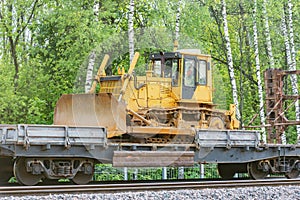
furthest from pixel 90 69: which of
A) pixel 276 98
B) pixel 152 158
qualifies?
pixel 152 158

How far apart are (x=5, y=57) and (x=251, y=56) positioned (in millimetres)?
12653

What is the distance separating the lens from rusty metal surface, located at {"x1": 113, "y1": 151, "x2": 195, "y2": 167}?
1597 cm

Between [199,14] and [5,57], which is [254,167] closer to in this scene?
[199,14]

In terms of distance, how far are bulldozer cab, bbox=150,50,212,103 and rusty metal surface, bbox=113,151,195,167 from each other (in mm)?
1807

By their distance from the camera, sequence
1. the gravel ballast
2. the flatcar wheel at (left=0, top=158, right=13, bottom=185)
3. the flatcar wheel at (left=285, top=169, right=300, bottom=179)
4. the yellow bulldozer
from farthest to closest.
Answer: the flatcar wheel at (left=285, top=169, right=300, bottom=179) → the yellow bulldozer → the flatcar wheel at (left=0, top=158, right=13, bottom=185) → the gravel ballast

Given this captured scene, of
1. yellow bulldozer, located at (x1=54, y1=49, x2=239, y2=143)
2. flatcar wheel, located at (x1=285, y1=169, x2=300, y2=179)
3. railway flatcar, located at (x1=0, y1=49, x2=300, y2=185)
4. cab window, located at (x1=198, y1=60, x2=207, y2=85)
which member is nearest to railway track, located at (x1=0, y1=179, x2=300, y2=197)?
railway flatcar, located at (x1=0, y1=49, x2=300, y2=185)

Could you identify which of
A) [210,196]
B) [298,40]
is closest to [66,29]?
[298,40]

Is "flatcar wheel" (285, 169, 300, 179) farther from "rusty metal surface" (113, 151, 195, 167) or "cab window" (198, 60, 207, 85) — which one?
"cab window" (198, 60, 207, 85)

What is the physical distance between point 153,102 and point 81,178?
10.8 feet

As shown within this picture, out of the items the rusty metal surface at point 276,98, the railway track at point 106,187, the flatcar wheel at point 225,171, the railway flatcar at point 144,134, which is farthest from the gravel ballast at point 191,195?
the rusty metal surface at point 276,98

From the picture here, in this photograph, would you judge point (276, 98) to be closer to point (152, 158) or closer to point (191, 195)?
point (152, 158)

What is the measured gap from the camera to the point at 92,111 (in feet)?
56.2

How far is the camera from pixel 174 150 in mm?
17062

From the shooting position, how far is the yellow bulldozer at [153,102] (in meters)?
16.9
